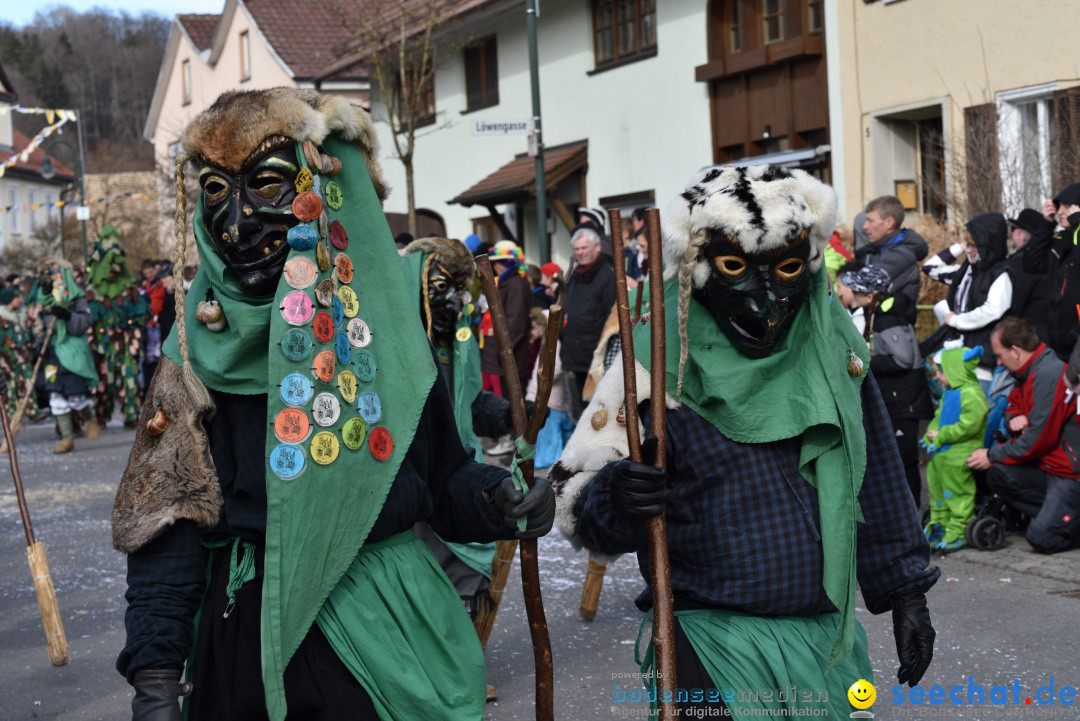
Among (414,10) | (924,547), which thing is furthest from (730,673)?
(414,10)

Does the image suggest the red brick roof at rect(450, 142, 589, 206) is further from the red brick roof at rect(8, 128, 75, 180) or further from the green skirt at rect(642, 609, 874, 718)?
the red brick roof at rect(8, 128, 75, 180)

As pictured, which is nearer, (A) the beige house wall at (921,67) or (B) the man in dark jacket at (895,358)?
(B) the man in dark jacket at (895,358)

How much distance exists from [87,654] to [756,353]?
448cm

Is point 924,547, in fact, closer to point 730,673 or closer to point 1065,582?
point 730,673

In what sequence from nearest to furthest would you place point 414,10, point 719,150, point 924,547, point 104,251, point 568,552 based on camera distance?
1. point 924,547
2. point 568,552
3. point 104,251
4. point 719,150
5. point 414,10

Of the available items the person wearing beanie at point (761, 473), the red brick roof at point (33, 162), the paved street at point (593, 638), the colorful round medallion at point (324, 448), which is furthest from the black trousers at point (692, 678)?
the red brick roof at point (33, 162)

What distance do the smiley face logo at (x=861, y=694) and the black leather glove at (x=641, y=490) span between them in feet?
2.42

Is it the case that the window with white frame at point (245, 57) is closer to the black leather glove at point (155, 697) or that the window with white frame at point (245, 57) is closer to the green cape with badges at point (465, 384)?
the green cape with badges at point (465, 384)

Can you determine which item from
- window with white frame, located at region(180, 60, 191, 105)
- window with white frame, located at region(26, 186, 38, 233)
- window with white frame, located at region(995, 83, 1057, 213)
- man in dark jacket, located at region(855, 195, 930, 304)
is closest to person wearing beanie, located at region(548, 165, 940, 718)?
man in dark jacket, located at region(855, 195, 930, 304)

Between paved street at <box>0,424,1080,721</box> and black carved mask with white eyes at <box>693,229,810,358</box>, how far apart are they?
2449mm

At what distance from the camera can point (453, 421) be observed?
2945 millimetres

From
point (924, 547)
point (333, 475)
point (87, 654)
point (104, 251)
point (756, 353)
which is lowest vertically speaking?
point (87, 654)

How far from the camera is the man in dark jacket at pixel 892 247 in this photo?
8.02 meters

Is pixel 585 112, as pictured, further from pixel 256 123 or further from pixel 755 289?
pixel 256 123
